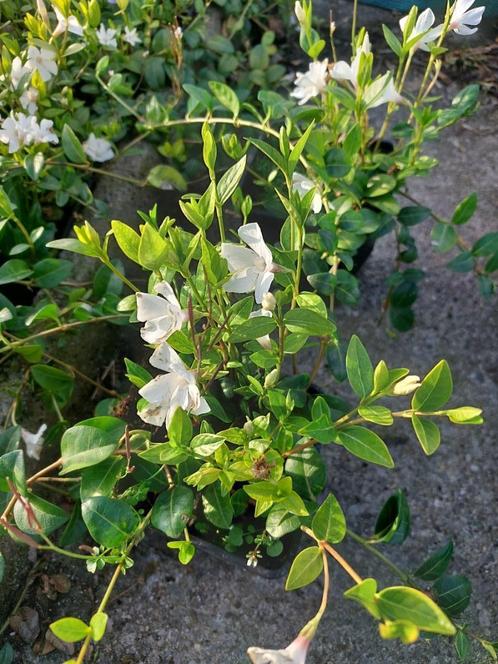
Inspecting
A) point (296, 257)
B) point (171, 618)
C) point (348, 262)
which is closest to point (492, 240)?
point (348, 262)

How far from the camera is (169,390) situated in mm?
856

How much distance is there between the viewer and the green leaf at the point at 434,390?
857mm

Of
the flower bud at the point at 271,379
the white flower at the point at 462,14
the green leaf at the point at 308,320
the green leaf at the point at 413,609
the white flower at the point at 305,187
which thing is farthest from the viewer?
the white flower at the point at 305,187

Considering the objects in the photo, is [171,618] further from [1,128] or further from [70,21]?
[70,21]

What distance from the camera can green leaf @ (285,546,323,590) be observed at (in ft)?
2.62

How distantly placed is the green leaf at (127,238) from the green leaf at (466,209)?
823 mm

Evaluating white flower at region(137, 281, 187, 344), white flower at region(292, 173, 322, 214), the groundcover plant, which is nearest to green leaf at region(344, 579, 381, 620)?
the groundcover plant

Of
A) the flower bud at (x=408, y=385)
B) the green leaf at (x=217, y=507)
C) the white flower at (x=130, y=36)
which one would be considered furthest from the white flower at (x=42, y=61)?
the flower bud at (x=408, y=385)

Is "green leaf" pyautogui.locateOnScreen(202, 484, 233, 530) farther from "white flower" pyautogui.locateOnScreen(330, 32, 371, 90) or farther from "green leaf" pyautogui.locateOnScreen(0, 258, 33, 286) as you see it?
"white flower" pyautogui.locateOnScreen(330, 32, 371, 90)

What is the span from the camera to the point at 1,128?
1378 millimetres

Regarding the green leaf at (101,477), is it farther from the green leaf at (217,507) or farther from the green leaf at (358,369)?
the green leaf at (358,369)

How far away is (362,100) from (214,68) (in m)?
0.87

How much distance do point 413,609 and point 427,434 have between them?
0.84 ft

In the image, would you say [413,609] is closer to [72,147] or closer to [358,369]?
[358,369]
